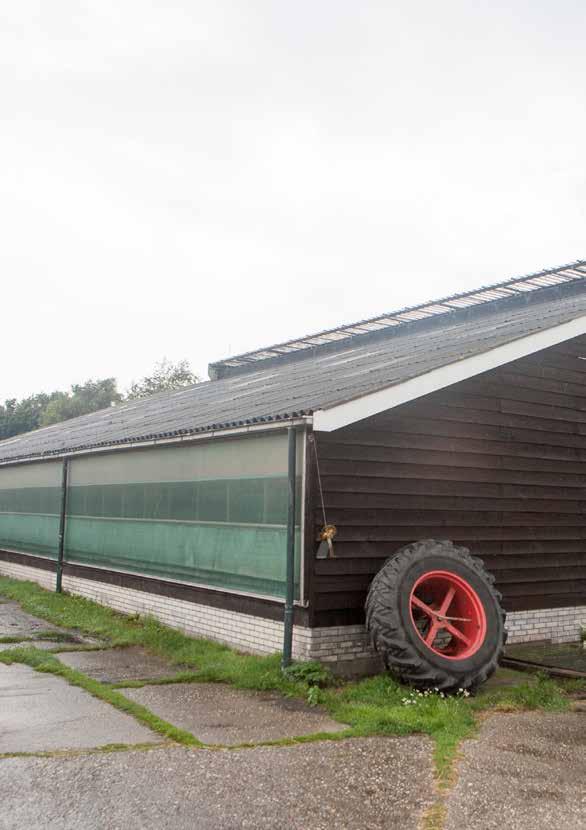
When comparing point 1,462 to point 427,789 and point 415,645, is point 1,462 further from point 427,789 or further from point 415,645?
point 427,789

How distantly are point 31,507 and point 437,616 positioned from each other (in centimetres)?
1236

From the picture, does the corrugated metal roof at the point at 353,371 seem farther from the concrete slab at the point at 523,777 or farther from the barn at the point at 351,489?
the concrete slab at the point at 523,777

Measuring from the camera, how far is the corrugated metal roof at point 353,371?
401 inches

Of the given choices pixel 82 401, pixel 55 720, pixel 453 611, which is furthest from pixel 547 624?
pixel 82 401

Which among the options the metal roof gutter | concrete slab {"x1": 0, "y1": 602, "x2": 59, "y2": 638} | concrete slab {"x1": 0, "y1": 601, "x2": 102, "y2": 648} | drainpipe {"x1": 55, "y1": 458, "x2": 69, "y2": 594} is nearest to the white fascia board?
the metal roof gutter

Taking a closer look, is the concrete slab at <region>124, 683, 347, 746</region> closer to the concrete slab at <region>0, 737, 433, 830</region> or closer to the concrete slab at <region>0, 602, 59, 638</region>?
the concrete slab at <region>0, 737, 433, 830</region>

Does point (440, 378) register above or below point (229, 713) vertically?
above

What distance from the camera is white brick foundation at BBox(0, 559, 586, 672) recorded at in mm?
9008

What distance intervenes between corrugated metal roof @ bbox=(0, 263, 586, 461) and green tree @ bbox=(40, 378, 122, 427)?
35.7 m

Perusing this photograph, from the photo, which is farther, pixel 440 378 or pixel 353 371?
pixel 353 371

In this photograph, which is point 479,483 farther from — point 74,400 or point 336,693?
point 74,400

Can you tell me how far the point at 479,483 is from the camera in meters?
10.8

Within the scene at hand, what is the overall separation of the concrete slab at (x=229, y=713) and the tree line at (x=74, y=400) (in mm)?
46870

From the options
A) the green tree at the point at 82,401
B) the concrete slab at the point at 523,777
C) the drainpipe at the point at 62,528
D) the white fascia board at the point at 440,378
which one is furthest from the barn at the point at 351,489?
the green tree at the point at 82,401
